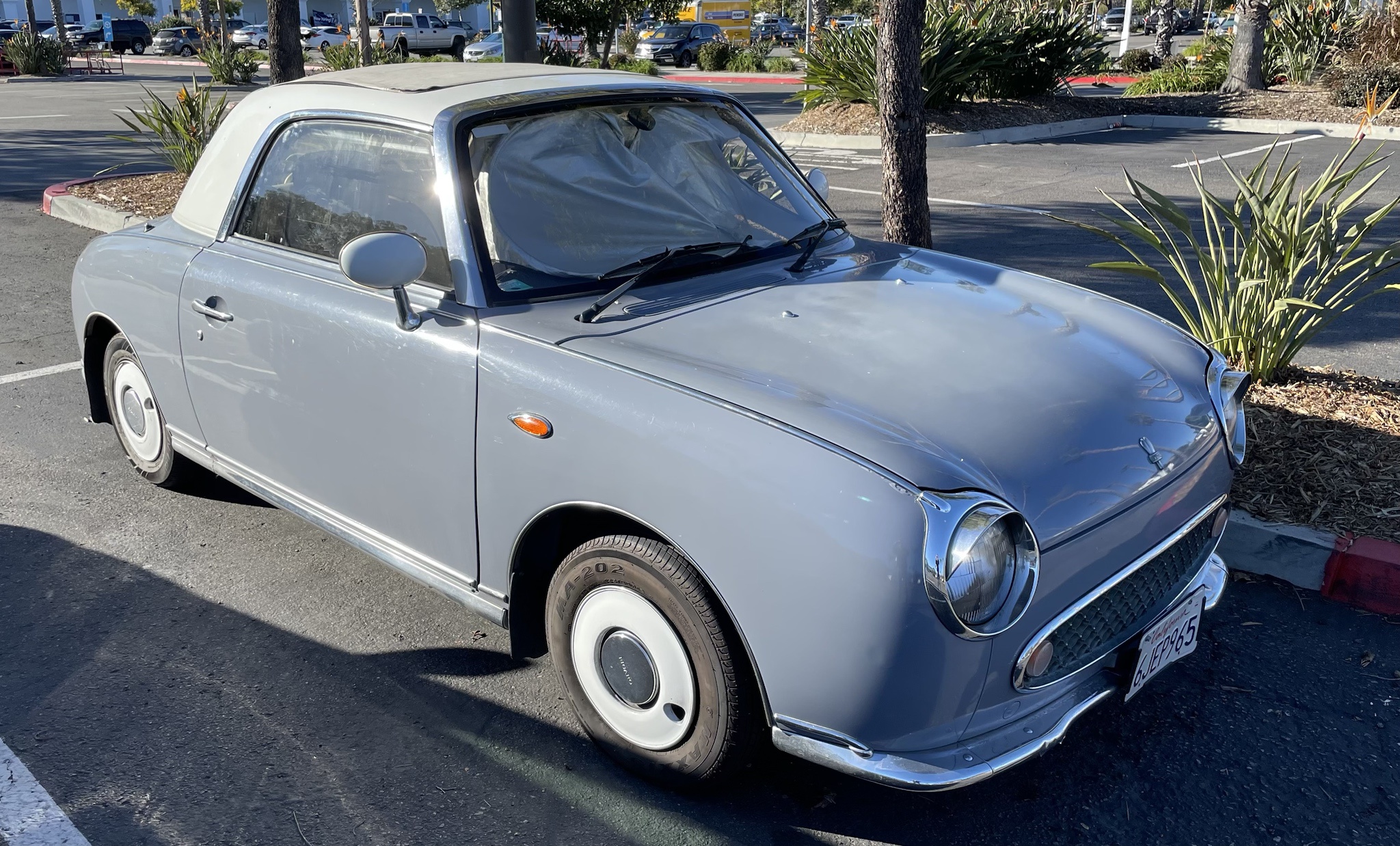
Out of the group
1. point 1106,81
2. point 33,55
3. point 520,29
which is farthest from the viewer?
point 33,55

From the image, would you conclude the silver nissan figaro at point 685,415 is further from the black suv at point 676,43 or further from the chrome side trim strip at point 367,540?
the black suv at point 676,43

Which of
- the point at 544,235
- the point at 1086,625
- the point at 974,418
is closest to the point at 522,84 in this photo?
the point at 544,235

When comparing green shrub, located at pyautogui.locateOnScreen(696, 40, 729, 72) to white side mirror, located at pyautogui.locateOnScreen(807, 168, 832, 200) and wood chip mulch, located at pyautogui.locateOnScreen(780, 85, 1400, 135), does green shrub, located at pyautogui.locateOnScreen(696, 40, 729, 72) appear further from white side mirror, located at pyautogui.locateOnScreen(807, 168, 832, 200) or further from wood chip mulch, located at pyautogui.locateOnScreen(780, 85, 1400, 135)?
white side mirror, located at pyautogui.locateOnScreen(807, 168, 832, 200)

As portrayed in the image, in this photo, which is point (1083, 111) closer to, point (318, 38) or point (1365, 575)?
point (1365, 575)

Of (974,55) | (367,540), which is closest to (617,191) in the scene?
(367,540)

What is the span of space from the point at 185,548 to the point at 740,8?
4386 cm

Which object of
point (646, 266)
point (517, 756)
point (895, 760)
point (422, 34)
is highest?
point (422, 34)

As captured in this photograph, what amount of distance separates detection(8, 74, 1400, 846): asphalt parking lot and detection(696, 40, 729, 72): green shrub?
33.0m

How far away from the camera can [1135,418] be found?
2662 millimetres

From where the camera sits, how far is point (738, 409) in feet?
7.84

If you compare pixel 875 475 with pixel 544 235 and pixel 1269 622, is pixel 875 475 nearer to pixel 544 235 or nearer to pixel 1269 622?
pixel 544 235

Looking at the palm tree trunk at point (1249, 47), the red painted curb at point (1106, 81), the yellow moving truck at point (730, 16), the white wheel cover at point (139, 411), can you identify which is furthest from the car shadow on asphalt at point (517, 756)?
the yellow moving truck at point (730, 16)

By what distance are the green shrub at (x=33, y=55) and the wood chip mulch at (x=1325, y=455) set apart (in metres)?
37.0

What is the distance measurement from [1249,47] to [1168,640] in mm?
19597
